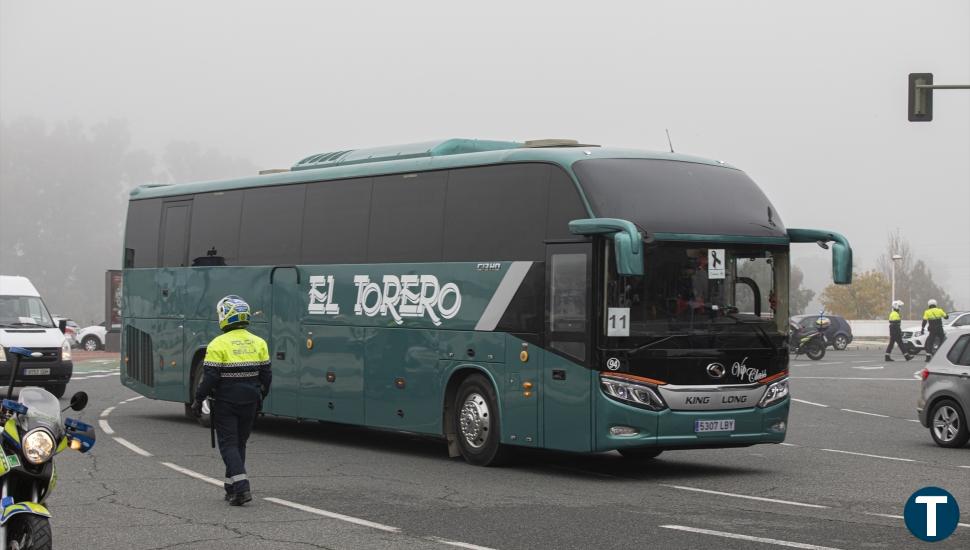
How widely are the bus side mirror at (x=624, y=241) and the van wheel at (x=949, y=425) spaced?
6.78m

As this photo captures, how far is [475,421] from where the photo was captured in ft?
53.1

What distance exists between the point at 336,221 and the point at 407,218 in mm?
1683

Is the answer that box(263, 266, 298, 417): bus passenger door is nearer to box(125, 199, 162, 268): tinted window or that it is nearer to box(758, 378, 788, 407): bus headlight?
box(125, 199, 162, 268): tinted window

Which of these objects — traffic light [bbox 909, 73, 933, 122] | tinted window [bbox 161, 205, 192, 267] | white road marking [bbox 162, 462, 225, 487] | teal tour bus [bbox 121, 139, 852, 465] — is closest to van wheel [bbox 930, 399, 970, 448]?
teal tour bus [bbox 121, 139, 852, 465]

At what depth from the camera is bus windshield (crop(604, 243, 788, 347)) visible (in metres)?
14.7

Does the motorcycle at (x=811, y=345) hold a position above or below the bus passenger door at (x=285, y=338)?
above

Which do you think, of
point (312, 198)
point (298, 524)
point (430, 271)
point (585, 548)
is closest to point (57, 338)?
point (312, 198)

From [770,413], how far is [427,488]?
12.9 feet

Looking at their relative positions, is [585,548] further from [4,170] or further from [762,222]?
[4,170]

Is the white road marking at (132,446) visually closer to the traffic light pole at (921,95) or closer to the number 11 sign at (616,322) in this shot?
the number 11 sign at (616,322)

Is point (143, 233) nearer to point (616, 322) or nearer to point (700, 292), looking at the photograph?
point (616, 322)

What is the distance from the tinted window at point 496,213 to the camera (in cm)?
1564

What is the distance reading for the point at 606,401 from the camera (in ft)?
47.9

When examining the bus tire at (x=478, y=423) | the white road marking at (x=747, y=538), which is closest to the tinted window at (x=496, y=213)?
the bus tire at (x=478, y=423)
